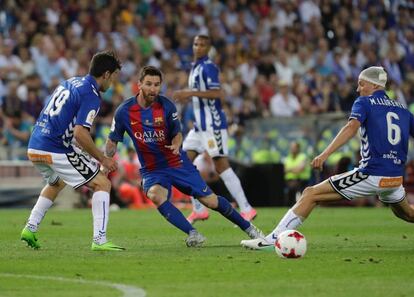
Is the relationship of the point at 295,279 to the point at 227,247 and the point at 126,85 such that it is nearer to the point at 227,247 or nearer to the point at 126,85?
the point at 227,247

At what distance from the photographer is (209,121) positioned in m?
17.8

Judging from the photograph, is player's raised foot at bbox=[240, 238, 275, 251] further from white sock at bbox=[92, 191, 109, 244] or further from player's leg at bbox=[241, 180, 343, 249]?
white sock at bbox=[92, 191, 109, 244]

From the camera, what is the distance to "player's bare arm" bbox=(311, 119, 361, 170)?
1175cm

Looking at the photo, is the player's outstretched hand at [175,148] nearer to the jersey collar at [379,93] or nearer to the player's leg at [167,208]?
the player's leg at [167,208]

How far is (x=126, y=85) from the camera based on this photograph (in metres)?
26.5

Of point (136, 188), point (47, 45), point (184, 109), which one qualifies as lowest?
point (136, 188)

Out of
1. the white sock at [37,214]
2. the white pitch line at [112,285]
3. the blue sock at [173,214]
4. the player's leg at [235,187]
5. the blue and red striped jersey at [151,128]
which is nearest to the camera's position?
the white pitch line at [112,285]

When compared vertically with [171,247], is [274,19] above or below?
above

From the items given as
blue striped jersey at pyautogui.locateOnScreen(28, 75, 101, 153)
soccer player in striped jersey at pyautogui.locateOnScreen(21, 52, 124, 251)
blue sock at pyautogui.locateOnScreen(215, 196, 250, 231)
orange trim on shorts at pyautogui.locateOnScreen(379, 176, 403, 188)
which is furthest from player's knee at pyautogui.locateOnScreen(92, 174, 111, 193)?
orange trim on shorts at pyautogui.locateOnScreen(379, 176, 403, 188)

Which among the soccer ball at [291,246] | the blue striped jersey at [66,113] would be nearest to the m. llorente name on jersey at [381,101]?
the soccer ball at [291,246]

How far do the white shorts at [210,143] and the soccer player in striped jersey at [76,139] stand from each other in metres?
5.00

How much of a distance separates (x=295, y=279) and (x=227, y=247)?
3254 millimetres

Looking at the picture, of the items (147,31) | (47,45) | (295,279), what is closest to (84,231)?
(295,279)

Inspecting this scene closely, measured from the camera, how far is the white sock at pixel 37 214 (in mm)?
13141
